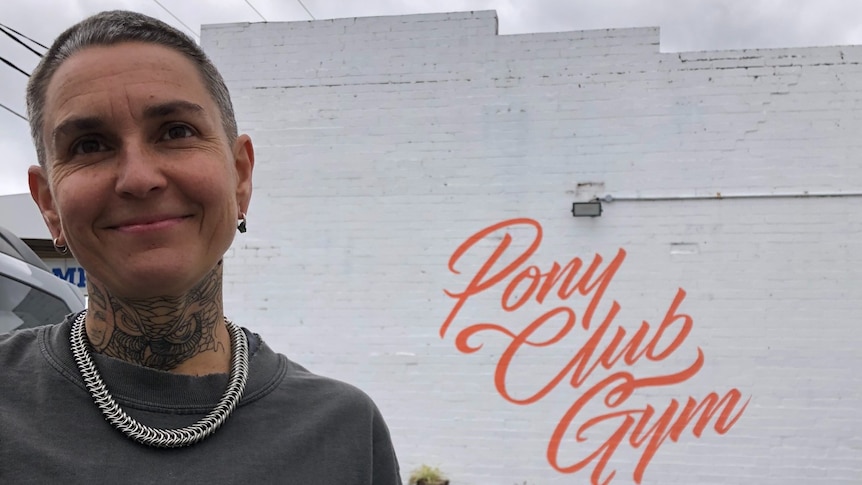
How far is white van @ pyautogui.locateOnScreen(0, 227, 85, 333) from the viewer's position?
10.5ft

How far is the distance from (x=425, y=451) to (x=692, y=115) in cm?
399

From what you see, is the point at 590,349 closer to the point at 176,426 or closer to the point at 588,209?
the point at 588,209

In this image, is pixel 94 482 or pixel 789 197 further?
pixel 789 197

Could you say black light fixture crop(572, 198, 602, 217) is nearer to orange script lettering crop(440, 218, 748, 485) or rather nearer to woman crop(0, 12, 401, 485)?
orange script lettering crop(440, 218, 748, 485)

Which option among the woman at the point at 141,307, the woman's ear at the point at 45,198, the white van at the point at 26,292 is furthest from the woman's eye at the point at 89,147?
the white van at the point at 26,292

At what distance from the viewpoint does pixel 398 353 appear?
290 inches

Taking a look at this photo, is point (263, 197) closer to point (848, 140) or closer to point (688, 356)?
point (688, 356)

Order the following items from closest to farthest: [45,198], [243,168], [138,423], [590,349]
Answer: [138,423], [45,198], [243,168], [590,349]

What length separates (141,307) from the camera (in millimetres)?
1323

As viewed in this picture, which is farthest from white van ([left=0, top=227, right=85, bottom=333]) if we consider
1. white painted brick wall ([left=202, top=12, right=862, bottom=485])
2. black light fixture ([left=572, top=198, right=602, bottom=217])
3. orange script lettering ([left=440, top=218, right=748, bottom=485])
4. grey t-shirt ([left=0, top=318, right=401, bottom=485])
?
black light fixture ([left=572, top=198, right=602, bottom=217])

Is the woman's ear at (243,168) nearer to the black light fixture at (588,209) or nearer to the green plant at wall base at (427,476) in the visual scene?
the black light fixture at (588,209)

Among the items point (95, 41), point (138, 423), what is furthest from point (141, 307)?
point (95, 41)

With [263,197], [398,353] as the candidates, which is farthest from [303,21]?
[398,353]

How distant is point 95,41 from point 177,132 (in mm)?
200
